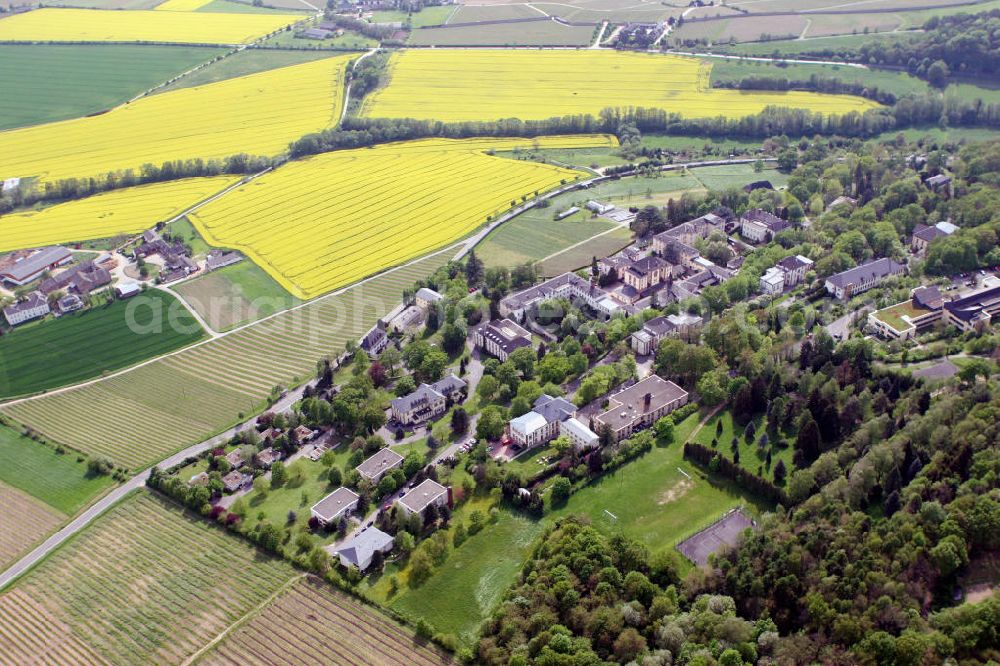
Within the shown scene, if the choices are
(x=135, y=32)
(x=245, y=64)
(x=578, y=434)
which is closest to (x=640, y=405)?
(x=578, y=434)

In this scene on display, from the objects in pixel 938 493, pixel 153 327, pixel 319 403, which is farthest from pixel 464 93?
pixel 938 493

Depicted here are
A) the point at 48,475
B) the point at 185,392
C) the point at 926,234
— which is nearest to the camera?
the point at 48,475

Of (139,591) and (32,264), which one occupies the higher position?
(32,264)

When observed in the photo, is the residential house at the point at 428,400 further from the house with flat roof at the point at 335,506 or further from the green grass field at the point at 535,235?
the green grass field at the point at 535,235

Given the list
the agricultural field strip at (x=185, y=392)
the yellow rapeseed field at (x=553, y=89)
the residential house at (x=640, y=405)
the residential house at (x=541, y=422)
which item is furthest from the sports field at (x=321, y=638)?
the yellow rapeseed field at (x=553, y=89)

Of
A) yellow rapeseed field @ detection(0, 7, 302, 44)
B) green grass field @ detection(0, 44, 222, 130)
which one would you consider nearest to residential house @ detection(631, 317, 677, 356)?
green grass field @ detection(0, 44, 222, 130)

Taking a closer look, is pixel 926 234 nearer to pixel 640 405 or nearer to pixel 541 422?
pixel 640 405

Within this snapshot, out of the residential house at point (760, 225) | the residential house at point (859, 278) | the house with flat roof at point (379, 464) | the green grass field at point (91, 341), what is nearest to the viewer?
the house with flat roof at point (379, 464)

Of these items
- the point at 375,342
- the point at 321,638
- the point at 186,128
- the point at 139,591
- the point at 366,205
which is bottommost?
the point at 139,591
